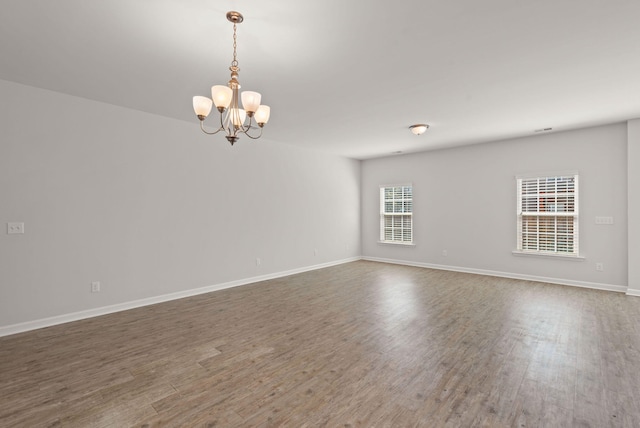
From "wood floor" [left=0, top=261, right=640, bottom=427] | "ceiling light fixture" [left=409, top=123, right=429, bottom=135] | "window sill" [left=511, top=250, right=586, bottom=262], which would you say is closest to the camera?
"wood floor" [left=0, top=261, right=640, bottom=427]

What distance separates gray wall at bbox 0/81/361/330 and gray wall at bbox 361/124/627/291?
3000 mm

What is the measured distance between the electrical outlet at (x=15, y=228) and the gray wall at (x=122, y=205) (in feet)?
0.16

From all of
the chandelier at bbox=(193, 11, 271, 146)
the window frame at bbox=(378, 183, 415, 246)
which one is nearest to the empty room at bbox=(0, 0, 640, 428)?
the chandelier at bbox=(193, 11, 271, 146)

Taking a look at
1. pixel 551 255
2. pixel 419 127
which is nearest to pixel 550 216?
pixel 551 255

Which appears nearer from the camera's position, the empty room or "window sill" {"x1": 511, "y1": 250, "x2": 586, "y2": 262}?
the empty room

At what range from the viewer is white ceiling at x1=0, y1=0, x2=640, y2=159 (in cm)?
217

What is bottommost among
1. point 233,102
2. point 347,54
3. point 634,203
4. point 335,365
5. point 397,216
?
point 335,365

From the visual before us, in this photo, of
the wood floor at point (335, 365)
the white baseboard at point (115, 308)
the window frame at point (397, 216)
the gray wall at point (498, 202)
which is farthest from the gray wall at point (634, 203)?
the white baseboard at point (115, 308)

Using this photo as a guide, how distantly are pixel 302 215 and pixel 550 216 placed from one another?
484cm

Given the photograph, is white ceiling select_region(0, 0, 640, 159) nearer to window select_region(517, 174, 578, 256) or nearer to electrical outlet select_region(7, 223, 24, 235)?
window select_region(517, 174, 578, 256)

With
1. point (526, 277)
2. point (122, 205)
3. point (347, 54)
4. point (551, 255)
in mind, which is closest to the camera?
point (347, 54)

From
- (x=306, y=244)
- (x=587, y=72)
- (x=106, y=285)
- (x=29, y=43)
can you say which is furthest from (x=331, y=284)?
(x=29, y=43)

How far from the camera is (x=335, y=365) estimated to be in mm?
2580

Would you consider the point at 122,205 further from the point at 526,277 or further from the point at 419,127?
the point at 526,277
